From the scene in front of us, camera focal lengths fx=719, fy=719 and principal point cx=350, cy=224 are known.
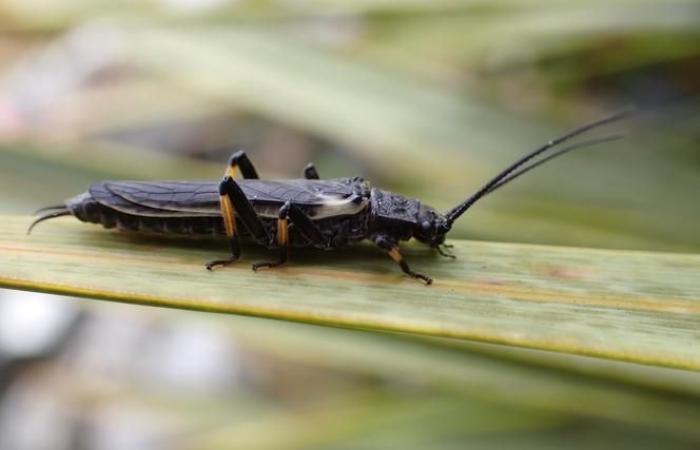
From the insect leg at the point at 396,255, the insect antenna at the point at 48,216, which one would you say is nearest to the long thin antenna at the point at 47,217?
the insect antenna at the point at 48,216

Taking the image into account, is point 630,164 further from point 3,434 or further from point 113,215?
point 3,434

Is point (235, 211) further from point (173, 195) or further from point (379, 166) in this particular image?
point (379, 166)

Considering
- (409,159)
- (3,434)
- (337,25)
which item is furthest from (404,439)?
(337,25)

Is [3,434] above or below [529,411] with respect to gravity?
below

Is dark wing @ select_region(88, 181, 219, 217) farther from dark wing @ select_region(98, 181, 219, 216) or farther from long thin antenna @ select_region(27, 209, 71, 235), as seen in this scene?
long thin antenna @ select_region(27, 209, 71, 235)

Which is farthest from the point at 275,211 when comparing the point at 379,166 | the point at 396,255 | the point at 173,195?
the point at 379,166
